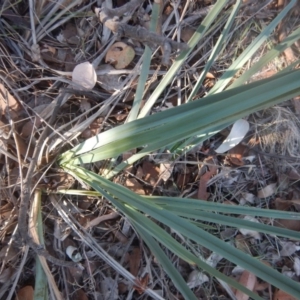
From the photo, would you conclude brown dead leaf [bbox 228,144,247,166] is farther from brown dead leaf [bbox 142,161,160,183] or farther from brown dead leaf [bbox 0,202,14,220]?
brown dead leaf [bbox 0,202,14,220]

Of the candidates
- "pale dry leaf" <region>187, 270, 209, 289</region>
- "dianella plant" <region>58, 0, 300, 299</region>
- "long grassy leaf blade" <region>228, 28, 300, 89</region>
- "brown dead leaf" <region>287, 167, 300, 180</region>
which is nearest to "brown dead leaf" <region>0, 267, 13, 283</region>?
"dianella plant" <region>58, 0, 300, 299</region>

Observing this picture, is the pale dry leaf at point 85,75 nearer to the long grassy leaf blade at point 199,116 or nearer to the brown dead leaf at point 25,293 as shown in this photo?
the long grassy leaf blade at point 199,116

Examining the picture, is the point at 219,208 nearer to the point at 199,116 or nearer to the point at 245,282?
the point at 199,116

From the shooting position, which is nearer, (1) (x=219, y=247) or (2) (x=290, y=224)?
(1) (x=219, y=247)

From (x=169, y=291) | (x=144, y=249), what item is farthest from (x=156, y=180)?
(x=169, y=291)

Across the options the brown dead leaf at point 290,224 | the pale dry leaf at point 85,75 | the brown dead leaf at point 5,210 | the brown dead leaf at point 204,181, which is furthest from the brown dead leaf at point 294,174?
the brown dead leaf at point 5,210

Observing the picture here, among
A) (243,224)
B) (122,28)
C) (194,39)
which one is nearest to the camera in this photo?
(122,28)

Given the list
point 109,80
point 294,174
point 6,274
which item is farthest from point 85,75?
point 294,174
